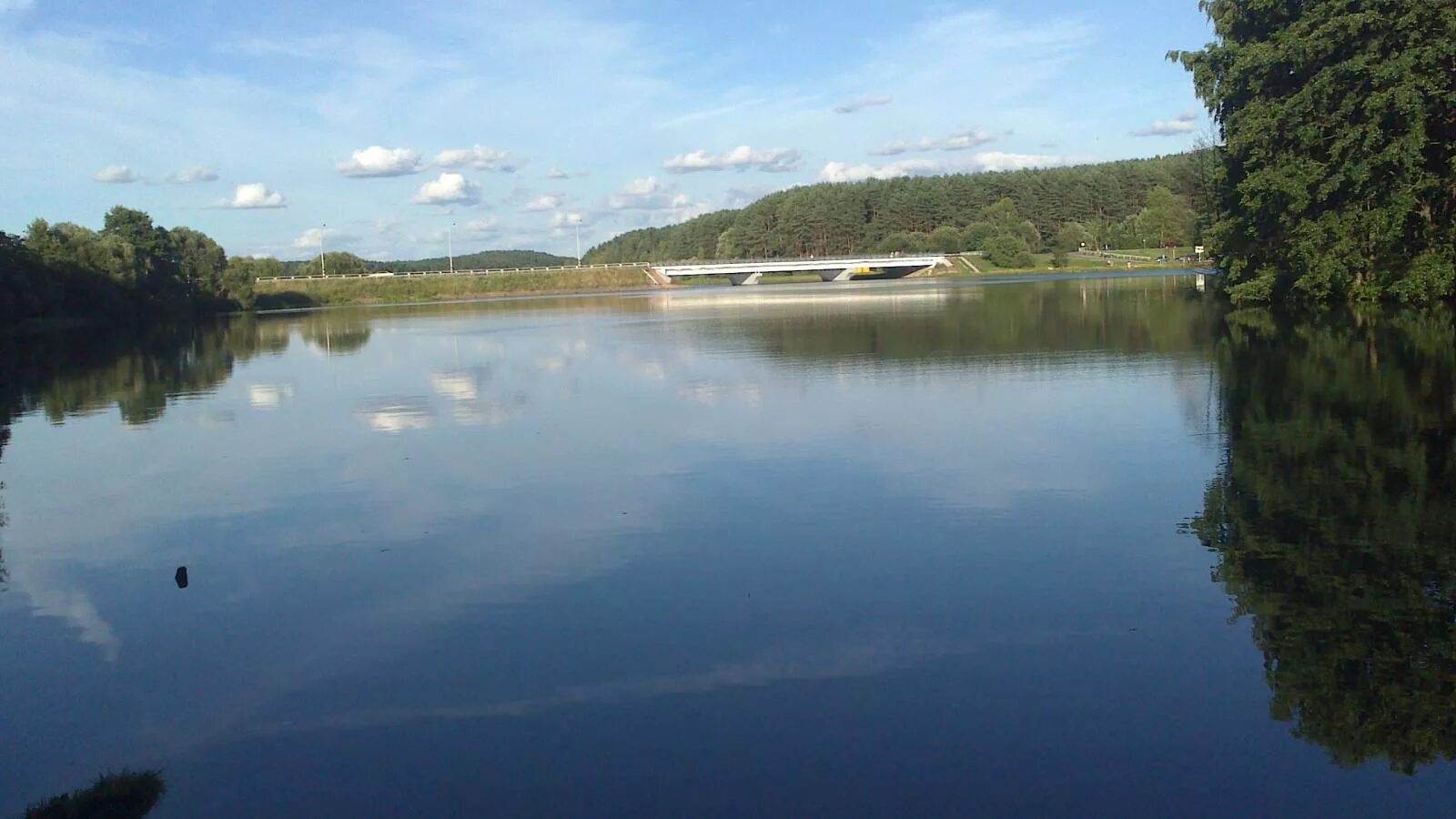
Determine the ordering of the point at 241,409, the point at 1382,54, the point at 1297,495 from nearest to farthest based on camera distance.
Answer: the point at 1297,495
the point at 241,409
the point at 1382,54

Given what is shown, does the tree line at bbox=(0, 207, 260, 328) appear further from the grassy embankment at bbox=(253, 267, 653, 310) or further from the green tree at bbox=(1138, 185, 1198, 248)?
the green tree at bbox=(1138, 185, 1198, 248)

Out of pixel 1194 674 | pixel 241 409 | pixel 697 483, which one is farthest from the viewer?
pixel 241 409

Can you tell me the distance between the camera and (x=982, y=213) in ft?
497

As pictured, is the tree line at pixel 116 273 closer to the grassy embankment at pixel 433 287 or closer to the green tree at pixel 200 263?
the green tree at pixel 200 263

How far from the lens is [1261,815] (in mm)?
6520

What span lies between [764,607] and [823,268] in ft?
411

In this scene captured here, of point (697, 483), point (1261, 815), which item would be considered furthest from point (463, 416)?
point (1261, 815)

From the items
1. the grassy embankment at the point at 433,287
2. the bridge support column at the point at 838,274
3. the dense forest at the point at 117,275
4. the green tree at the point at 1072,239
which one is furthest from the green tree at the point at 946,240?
the dense forest at the point at 117,275

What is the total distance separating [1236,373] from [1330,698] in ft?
60.2

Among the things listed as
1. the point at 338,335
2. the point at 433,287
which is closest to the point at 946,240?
the point at 433,287

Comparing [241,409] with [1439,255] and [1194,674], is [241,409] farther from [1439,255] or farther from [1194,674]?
[1439,255]

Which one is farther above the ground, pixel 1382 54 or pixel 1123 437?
pixel 1382 54

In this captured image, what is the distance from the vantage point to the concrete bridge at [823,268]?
5123 inches

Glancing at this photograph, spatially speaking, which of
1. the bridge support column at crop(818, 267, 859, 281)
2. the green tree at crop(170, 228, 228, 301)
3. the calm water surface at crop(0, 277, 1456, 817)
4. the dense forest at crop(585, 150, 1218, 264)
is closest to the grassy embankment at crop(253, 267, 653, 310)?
the green tree at crop(170, 228, 228, 301)
